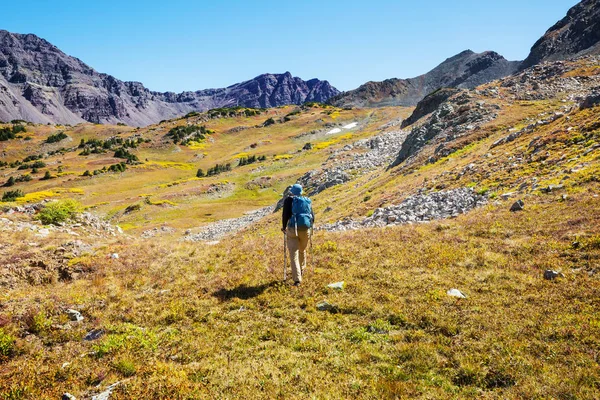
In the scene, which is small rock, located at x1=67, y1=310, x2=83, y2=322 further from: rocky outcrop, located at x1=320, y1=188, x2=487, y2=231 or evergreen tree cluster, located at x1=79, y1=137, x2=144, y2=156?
evergreen tree cluster, located at x1=79, y1=137, x2=144, y2=156

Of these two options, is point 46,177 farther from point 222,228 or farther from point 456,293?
point 456,293

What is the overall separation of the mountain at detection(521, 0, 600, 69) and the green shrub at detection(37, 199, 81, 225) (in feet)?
520

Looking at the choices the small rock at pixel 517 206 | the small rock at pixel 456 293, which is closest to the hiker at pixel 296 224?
the small rock at pixel 456 293

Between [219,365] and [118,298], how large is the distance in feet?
19.0

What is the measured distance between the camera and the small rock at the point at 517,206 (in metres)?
16.3

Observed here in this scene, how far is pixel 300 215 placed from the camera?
11.9 m

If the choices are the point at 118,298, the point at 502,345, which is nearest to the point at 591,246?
the point at 502,345

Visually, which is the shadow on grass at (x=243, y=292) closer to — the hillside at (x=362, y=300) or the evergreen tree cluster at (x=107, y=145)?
the hillside at (x=362, y=300)

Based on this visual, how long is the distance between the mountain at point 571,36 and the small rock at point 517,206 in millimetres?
145036

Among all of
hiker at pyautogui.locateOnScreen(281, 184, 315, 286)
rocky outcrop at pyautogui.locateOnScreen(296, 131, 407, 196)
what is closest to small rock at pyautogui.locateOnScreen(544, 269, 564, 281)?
hiker at pyautogui.locateOnScreen(281, 184, 315, 286)

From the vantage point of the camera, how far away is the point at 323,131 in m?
134

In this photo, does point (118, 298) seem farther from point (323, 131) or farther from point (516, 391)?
point (323, 131)

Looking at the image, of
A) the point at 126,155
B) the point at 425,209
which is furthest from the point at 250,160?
the point at 425,209

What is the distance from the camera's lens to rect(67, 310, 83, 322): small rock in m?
10.0
